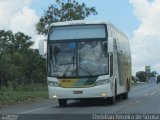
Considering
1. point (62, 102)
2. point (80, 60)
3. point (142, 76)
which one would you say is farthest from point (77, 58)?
point (142, 76)

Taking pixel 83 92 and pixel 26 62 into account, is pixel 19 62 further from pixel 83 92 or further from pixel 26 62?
pixel 83 92

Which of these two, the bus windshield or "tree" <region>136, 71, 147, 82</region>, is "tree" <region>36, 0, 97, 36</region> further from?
"tree" <region>136, 71, 147, 82</region>

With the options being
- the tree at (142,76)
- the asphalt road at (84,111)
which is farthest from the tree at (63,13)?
the tree at (142,76)

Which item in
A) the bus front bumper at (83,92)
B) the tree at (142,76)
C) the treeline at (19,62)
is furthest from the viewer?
the tree at (142,76)

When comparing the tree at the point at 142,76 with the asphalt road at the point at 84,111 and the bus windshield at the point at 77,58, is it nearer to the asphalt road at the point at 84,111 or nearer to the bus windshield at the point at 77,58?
the asphalt road at the point at 84,111

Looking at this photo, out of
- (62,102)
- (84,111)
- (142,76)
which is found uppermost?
(142,76)

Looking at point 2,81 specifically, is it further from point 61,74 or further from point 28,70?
point 61,74

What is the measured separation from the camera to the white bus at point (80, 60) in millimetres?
24516

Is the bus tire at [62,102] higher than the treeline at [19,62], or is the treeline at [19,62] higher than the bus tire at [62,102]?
the treeline at [19,62]

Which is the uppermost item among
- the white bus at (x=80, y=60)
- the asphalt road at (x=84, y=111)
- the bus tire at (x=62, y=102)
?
the white bus at (x=80, y=60)

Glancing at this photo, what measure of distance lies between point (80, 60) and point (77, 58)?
167 mm

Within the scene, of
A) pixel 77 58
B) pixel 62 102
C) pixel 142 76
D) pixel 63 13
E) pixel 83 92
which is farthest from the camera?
pixel 142 76

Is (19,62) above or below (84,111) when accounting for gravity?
above

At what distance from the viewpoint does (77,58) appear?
2484 centimetres
